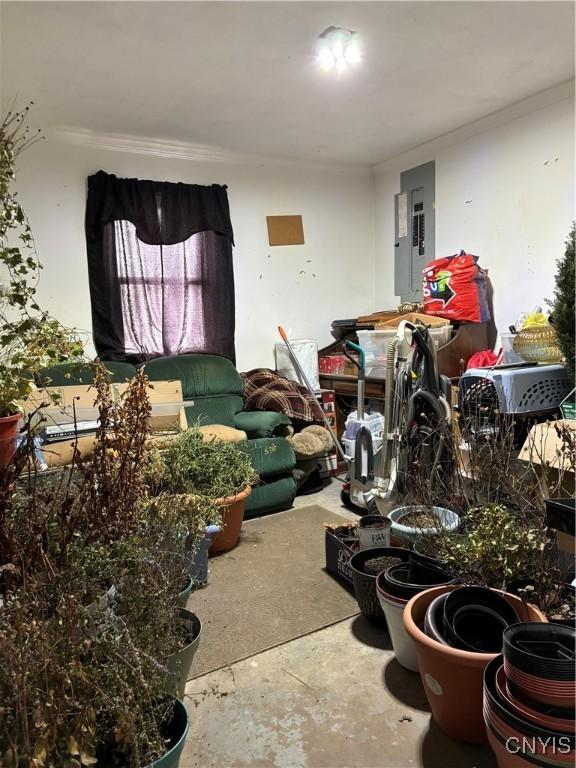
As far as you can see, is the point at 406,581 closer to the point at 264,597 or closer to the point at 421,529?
the point at 421,529

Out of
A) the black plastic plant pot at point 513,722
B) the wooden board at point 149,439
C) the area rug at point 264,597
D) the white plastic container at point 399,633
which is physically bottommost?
the area rug at point 264,597

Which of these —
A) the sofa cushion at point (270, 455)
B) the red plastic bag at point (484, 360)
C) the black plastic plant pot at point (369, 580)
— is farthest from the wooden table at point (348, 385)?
the black plastic plant pot at point (369, 580)

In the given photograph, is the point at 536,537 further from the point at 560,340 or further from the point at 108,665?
the point at 108,665

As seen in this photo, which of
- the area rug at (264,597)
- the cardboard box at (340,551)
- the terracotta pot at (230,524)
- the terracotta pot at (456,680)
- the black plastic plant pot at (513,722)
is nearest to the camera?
the black plastic plant pot at (513,722)

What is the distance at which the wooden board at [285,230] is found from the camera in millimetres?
4434

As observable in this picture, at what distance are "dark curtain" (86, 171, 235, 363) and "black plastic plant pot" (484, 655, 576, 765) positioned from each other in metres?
3.22

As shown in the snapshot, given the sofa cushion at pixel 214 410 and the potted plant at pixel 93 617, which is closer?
the potted plant at pixel 93 617

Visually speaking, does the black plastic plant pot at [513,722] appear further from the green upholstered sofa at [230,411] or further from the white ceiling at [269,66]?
the white ceiling at [269,66]

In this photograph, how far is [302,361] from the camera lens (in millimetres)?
4359

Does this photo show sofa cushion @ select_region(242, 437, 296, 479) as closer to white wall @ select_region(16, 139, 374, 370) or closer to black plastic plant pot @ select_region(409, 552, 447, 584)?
white wall @ select_region(16, 139, 374, 370)

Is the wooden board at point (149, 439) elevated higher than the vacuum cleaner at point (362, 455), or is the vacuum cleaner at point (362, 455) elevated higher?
the wooden board at point (149, 439)

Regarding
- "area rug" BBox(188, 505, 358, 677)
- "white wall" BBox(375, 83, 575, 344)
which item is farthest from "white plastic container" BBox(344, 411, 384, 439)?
"white wall" BBox(375, 83, 575, 344)

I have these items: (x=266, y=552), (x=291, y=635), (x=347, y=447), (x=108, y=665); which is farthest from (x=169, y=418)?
(x=108, y=665)

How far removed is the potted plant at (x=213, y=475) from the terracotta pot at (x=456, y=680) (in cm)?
111
